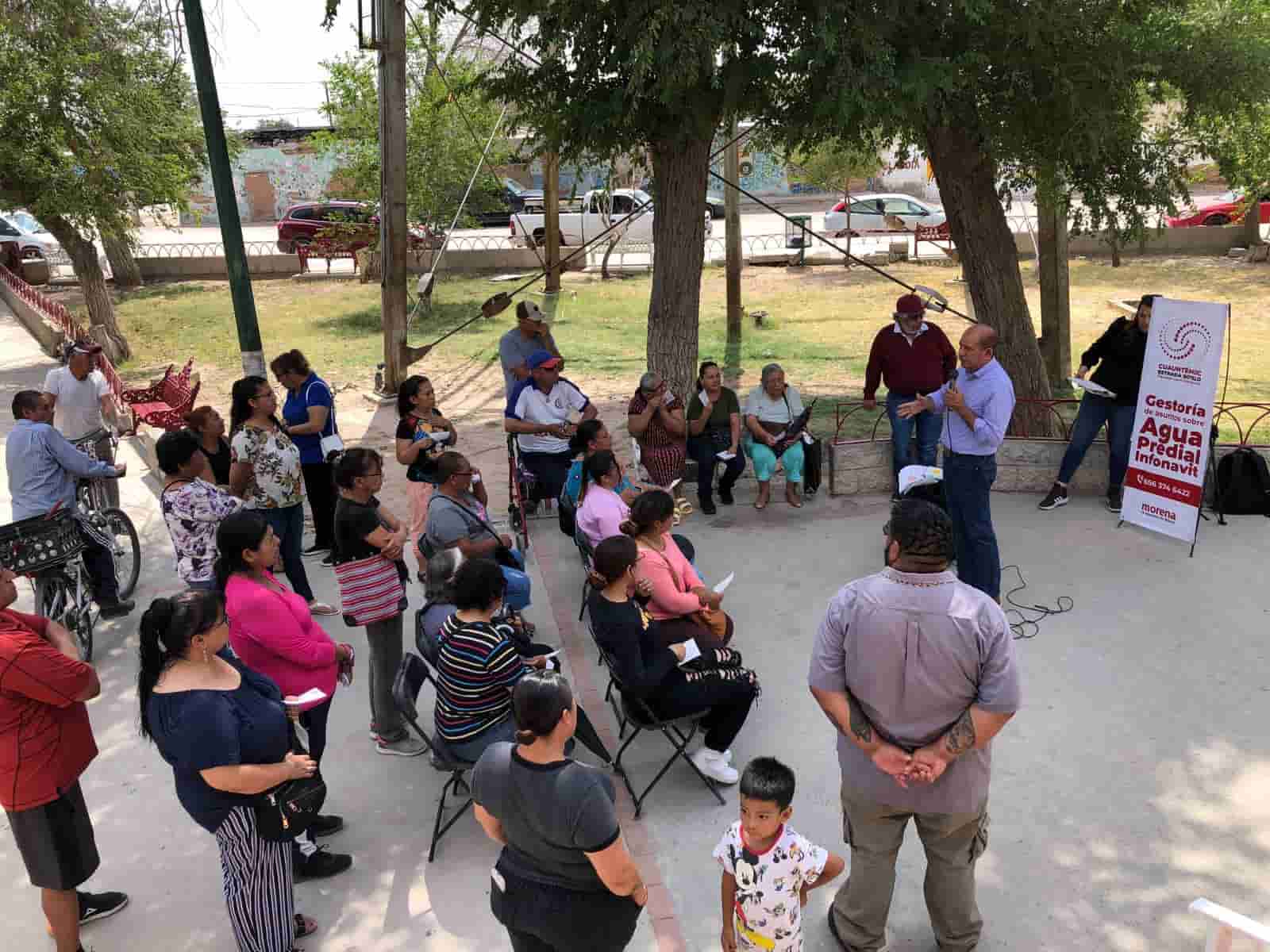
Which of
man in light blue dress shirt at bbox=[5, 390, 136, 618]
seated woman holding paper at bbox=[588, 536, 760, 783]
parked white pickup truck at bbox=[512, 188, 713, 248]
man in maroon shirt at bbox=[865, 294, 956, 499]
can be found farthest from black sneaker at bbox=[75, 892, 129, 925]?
parked white pickup truck at bbox=[512, 188, 713, 248]

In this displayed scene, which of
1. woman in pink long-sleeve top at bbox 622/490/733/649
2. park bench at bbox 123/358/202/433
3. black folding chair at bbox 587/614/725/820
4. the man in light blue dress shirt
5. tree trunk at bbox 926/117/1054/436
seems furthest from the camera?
tree trunk at bbox 926/117/1054/436

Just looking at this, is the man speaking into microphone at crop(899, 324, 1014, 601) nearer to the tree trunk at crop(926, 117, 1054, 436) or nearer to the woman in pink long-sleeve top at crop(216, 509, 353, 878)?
the woman in pink long-sleeve top at crop(216, 509, 353, 878)

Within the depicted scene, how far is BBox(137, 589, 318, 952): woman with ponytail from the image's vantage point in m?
3.39

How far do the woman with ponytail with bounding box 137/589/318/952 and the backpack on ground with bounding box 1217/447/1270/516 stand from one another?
6860 mm

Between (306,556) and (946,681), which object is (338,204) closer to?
(306,556)

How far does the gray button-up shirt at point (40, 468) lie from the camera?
6.50 m

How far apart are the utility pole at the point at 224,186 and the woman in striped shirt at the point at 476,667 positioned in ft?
13.7

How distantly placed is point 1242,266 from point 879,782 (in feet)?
71.0

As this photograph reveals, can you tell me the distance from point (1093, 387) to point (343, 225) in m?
19.0

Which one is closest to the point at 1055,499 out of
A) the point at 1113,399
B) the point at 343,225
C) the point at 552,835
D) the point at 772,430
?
the point at 1113,399

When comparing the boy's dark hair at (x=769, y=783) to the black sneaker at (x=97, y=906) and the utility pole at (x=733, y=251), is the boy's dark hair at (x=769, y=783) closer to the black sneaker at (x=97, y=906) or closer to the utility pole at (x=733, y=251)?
the black sneaker at (x=97, y=906)

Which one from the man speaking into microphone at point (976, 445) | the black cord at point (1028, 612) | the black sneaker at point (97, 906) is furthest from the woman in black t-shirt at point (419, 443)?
the black cord at point (1028, 612)

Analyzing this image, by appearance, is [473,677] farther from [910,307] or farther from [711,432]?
[910,307]

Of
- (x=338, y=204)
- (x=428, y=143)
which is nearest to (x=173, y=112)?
(x=428, y=143)
